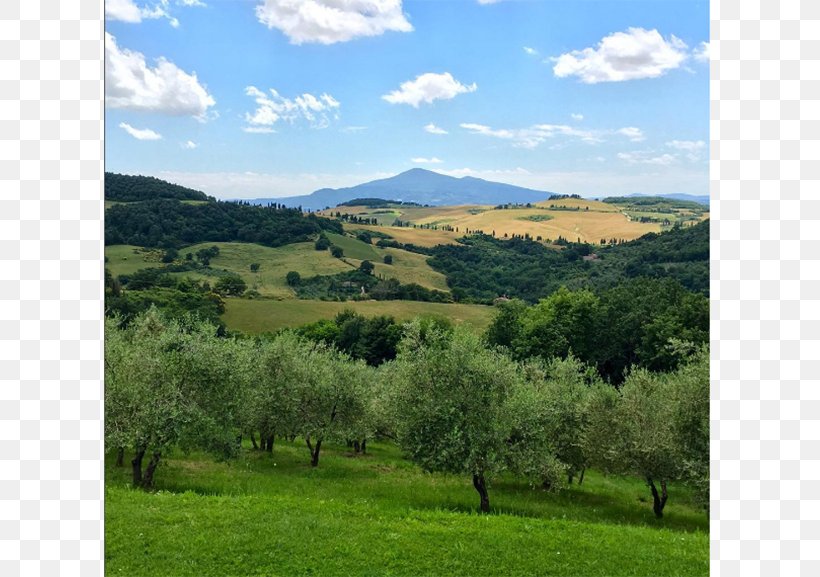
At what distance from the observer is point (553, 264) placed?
142 meters

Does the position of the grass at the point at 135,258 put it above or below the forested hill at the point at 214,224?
below

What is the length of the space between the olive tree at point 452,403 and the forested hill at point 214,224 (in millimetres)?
99913

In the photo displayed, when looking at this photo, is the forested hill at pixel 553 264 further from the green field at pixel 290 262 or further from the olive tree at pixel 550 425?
the olive tree at pixel 550 425

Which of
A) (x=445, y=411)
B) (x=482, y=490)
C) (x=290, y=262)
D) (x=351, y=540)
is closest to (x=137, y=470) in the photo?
(x=351, y=540)

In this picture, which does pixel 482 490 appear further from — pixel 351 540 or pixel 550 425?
pixel 351 540

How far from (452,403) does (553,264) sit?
131m

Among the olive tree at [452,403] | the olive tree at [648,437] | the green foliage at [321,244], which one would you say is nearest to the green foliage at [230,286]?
the green foliage at [321,244]

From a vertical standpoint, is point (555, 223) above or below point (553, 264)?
above

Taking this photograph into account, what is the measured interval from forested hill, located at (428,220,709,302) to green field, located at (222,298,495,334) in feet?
50.8

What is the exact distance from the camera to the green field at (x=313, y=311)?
8762 cm

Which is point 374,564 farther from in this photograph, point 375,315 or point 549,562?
point 375,315

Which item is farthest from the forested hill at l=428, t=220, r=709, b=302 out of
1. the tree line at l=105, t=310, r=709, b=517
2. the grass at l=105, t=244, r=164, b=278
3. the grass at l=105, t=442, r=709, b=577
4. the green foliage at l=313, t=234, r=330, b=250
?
the grass at l=105, t=442, r=709, b=577

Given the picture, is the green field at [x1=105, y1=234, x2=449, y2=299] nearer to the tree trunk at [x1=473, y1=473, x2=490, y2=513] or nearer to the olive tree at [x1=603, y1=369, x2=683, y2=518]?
the olive tree at [x1=603, y1=369, x2=683, y2=518]
